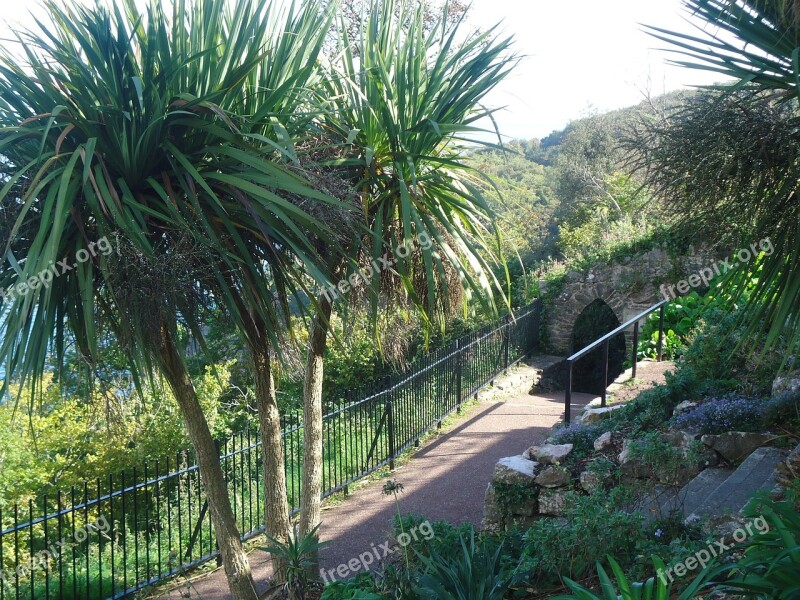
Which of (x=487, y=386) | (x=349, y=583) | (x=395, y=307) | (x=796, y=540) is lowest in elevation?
(x=487, y=386)

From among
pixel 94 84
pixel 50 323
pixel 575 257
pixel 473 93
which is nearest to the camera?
pixel 50 323

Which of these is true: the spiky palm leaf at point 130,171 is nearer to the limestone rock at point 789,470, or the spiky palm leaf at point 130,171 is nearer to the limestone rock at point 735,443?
the limestone rock at point 789,470

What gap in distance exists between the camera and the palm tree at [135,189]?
2.59 meters

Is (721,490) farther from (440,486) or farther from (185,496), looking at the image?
(185,496)

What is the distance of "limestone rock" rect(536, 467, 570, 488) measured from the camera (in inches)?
219

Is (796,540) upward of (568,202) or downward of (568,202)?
downward

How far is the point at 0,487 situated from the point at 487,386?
8.09 m

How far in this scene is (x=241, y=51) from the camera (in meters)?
3.17

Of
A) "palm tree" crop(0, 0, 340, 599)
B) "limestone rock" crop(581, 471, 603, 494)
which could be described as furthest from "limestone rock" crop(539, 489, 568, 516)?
"palm tree" crop(0, 0, 340, 599)

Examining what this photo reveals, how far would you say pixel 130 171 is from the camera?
9.25 feet

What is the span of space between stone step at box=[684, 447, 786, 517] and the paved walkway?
7.14 ft

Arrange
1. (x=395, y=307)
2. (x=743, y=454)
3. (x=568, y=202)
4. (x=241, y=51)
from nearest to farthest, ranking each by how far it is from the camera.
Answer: (x=241, y=51)
(x=395, y=307)
(x=743, y=454)
(x=568, y=202)

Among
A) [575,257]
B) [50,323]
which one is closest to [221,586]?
[50,323]

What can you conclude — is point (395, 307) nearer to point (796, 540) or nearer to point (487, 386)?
point (796, 540)
